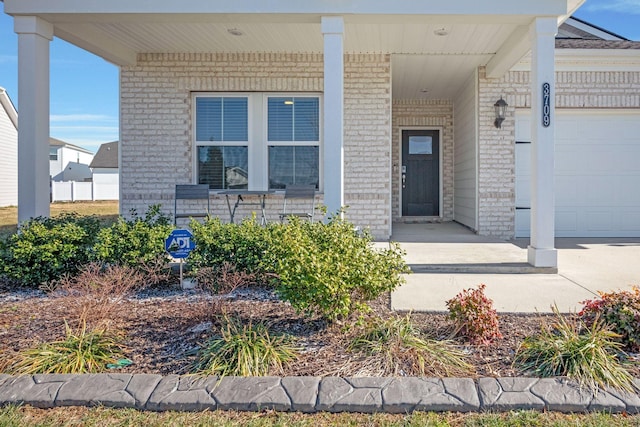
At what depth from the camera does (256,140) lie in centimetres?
774

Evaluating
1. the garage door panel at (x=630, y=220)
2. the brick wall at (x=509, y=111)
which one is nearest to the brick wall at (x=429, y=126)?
the brick wall at (x=509, y=111)

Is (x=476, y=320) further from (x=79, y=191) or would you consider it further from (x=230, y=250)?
(x=79, y=191)

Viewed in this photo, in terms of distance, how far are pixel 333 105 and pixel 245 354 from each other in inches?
132

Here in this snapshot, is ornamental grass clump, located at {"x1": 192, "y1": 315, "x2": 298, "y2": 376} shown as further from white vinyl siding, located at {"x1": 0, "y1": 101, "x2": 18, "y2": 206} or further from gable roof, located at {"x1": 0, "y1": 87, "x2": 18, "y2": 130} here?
gable roof, located at {"x1": 0, "y1": 87, "x2": 18, "y2": 130}

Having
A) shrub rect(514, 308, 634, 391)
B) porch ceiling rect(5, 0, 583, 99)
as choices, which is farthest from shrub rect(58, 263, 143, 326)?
porch ceiling rect(5, 0, 583, 99)

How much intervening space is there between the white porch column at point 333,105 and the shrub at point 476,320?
2335mm

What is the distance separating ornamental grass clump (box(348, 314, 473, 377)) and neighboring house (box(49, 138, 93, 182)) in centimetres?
3693

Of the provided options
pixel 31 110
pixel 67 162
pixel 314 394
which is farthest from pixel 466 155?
pixel 67 162

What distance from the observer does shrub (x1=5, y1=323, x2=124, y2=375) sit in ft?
8.89

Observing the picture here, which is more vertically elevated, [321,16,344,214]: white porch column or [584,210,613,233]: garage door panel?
[321,16,344,214]: white porch column

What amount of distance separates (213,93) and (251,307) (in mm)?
4879

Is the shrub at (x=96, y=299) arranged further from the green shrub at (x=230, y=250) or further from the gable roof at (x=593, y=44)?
the gable roof at (x=593, y=44)

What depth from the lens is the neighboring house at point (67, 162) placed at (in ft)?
119

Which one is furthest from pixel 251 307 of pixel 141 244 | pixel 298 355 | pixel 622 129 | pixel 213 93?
pixel 622 129
